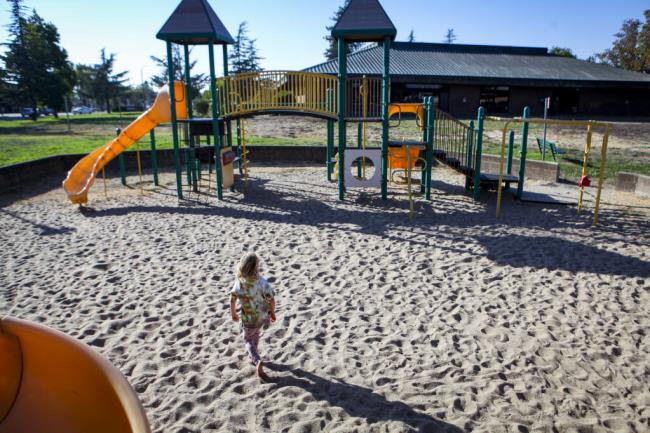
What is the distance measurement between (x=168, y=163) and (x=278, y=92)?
26.3ft

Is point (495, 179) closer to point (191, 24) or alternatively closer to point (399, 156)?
point (399, 156)

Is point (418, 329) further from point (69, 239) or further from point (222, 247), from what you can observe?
point (69, 239)

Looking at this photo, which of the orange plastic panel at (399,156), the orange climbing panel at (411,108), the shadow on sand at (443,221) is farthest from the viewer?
the orange climbing panel at (411,108)

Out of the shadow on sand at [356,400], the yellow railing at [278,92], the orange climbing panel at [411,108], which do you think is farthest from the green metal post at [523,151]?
the shadow on sand at [356,400]

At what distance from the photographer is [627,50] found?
55938 mm

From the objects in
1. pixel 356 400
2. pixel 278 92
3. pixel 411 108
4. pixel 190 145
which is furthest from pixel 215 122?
pixel 356 400

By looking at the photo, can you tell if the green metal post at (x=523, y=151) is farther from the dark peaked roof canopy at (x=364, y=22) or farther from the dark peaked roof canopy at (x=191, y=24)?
the dark peaked roof canopy at (x=191, y=24)

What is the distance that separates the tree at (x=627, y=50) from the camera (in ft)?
→ 177

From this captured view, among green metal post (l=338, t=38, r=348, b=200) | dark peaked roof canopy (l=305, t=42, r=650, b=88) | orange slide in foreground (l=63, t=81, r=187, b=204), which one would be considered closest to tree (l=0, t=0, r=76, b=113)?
dark peaked roof canopy (l=305, t=42, r=650, b=88)

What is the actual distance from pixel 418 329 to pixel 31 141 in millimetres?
25289

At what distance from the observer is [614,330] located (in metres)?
4.70

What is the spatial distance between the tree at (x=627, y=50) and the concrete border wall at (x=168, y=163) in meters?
51.7

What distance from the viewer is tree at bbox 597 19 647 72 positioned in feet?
177

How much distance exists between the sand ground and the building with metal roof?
20813 mm
